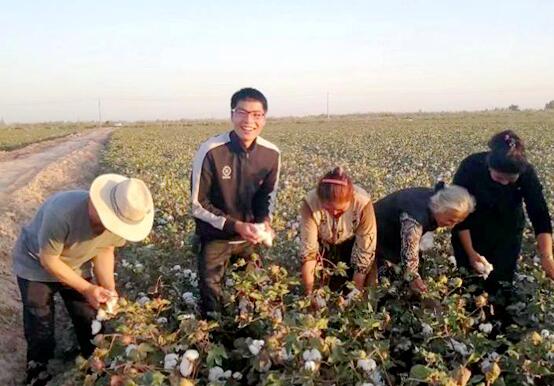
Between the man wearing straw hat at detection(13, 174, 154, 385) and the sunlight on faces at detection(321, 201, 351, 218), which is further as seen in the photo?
the sunlight on faces at detection(321, 201, 351, 218)

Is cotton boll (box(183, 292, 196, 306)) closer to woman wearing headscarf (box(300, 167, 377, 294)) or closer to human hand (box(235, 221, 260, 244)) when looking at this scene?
human hand (box(235, 221, 260, 244))

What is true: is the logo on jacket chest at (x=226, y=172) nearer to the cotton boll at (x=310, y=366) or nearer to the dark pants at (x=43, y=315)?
the dark pants at (x=43, y=315)

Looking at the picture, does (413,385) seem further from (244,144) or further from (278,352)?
(244,144)

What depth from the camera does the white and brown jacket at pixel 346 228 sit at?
336 centimetres

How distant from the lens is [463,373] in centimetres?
202

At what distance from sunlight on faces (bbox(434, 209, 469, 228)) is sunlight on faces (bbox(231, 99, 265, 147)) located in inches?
44.3

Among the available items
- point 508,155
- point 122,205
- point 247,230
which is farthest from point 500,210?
point 122,205

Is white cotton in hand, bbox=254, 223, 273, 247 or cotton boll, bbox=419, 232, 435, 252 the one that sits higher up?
white cotton in hand, bbox=254, 223, 273, 247

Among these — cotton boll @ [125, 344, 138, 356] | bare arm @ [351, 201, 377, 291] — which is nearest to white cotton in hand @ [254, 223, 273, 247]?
bare arm @ [351, 201, 377, 291]

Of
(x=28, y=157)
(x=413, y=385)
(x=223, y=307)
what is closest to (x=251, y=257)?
(x=223, y=307)

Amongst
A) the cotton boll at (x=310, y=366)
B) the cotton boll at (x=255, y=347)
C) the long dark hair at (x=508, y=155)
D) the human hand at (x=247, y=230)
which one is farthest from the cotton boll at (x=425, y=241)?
the cotton boll at (x=310, y=366)

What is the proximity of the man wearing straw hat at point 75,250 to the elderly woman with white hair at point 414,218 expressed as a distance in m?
1.41

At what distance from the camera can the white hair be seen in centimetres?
318

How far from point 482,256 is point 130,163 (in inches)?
390
